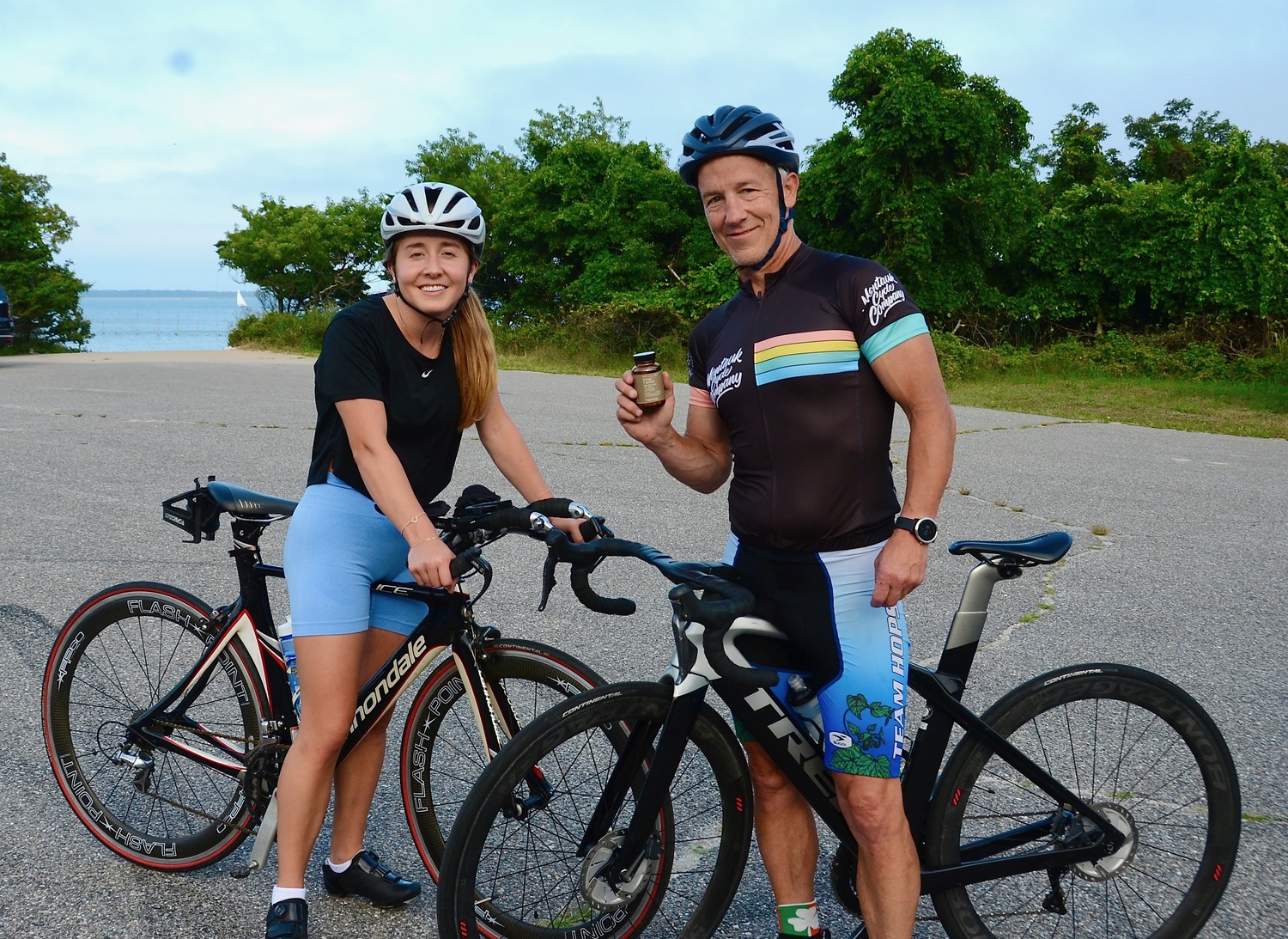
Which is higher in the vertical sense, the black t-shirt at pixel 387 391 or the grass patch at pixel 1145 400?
the black t-shirt at pixel 387 391

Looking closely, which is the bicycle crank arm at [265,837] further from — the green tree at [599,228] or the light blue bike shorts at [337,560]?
the green tree at [599,228]

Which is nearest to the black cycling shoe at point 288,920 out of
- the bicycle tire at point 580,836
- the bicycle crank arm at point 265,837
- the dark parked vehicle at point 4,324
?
the bicycle crank arm at point 265,837

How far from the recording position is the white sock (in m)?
2.75

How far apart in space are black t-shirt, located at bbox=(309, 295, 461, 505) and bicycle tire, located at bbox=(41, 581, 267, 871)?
0.66 meters

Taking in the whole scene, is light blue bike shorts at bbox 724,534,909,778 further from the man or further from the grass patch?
the grass patch

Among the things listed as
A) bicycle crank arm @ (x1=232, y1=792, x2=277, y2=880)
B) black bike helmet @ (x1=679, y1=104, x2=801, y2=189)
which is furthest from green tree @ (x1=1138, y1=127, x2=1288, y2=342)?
bicycle crank arm @ (x1=232, y1=792, x2=277, y2=880)

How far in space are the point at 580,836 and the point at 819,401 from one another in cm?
118

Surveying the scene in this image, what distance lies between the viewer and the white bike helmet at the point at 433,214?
2787 millimetres

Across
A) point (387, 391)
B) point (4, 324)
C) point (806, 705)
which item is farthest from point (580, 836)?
point (4, 324)

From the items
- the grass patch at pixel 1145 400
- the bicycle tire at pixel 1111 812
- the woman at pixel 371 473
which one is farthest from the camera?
the grass patch at pixel 1145 400

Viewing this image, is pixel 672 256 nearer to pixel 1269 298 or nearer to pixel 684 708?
pixel 1269 298

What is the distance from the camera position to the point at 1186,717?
2.64m

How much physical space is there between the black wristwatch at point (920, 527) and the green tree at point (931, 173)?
2221 centimetres

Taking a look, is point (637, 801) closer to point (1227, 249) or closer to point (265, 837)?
point (265, 837)
